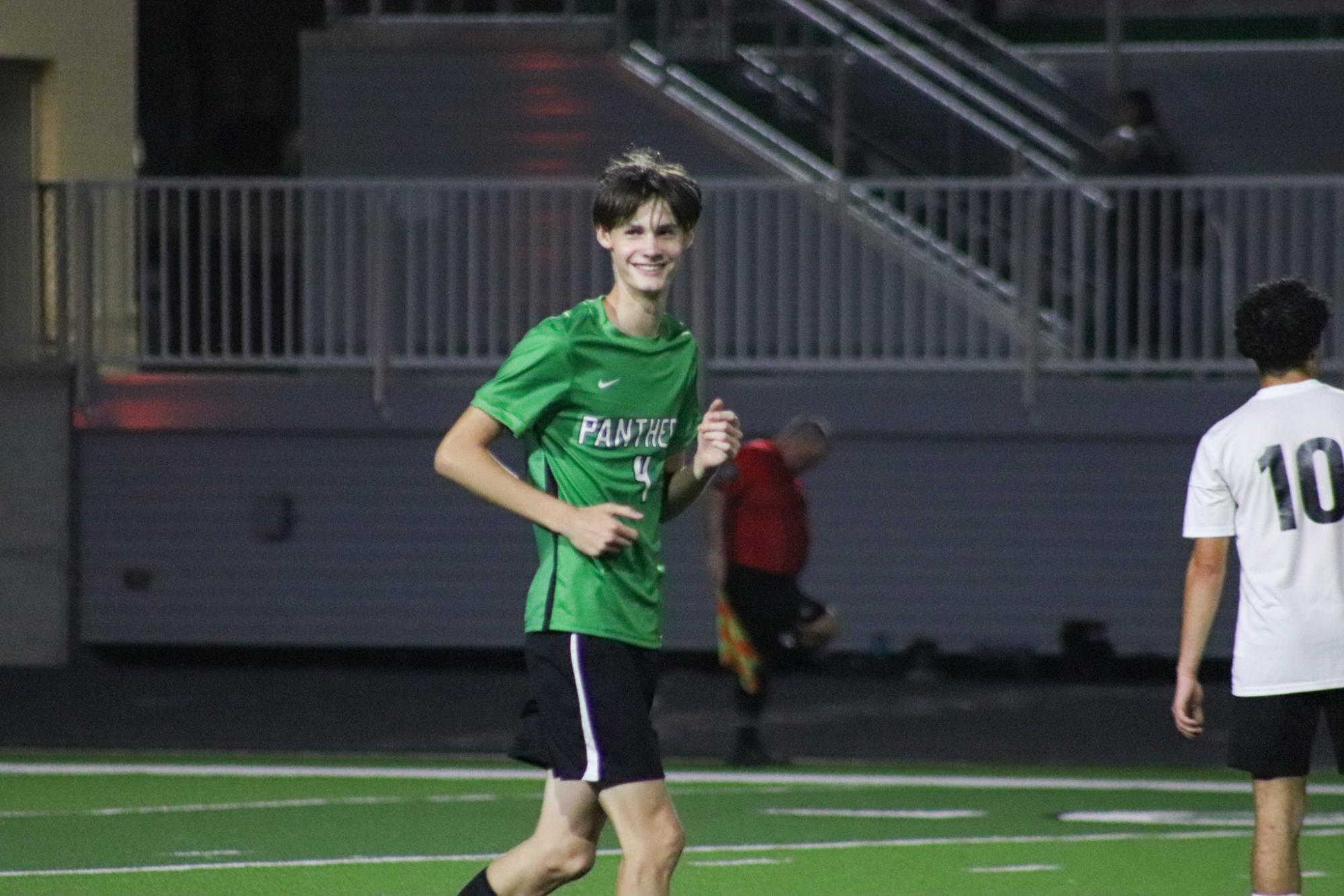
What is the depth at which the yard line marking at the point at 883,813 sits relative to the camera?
11297 mm

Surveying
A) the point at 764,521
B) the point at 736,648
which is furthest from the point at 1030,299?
the point at 736,648

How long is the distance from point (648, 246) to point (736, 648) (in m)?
7.15

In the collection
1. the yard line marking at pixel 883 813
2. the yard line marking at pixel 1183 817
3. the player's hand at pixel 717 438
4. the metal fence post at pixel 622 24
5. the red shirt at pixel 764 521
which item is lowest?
the yard line marking at pixel 883 813

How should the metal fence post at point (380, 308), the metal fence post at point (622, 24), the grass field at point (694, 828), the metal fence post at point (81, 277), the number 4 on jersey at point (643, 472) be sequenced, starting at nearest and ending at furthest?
the number 4 on jersey at point (643, 472) < the grass field at point (694, 828) < the metal fence post at point (380, 308) < the metal fence post at point (81, 277) < the metal fence post at point (622, 24)

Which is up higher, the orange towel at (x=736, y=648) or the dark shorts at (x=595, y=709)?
the dark shorts at (x=595, y=709)

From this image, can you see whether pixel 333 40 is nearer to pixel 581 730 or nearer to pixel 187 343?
pixel 187 343

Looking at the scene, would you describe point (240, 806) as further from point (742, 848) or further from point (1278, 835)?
point (1278, 835)

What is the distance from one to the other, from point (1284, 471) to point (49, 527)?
41.5ft

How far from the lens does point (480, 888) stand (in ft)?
20.7

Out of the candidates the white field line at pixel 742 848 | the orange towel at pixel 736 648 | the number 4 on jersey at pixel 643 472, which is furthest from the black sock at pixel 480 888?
the orange towel at pixel 736 648

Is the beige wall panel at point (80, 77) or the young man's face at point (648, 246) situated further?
the beige wall panel at point (80, 77)

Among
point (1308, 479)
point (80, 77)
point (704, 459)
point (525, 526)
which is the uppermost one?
point (80, 77)

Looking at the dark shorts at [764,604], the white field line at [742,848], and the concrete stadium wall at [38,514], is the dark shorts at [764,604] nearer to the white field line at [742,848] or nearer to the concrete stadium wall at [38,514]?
the white field line at [742,848]

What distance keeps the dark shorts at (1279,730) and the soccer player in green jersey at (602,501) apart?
5.49 feet
